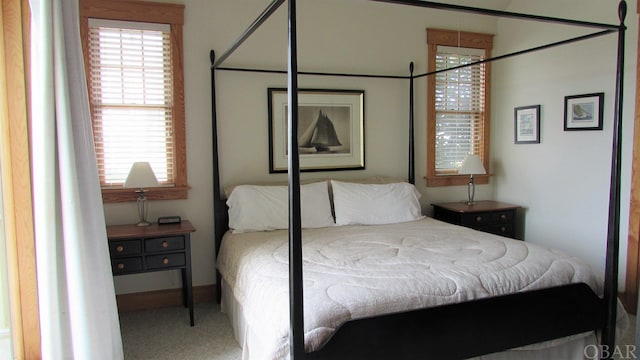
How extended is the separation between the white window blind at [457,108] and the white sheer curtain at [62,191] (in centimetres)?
325

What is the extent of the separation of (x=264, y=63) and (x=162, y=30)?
82 cm

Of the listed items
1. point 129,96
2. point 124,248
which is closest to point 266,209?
point 124,248

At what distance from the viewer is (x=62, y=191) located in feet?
7.37

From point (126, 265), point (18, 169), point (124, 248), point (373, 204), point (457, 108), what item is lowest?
point (126, 265)

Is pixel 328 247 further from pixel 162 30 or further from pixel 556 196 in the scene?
pixel 556 196

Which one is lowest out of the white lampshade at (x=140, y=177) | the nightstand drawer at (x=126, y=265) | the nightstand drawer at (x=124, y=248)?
the nightstand drawer at (x=126, y=265)

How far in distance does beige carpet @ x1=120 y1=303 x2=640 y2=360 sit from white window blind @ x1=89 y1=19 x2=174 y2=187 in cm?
104

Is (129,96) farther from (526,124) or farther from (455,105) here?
(526,124)

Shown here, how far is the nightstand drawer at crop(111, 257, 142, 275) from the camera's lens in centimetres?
312

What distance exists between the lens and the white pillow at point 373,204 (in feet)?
12.3

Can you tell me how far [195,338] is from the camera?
3105 mm

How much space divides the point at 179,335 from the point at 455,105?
3.26 metres

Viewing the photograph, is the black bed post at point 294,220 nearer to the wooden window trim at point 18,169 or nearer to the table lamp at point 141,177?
the wooden window trim at point 18,169

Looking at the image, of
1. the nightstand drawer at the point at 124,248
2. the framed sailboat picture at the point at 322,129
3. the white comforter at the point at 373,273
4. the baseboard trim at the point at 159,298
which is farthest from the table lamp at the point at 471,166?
the nightstand drawer at the point at 124,248
